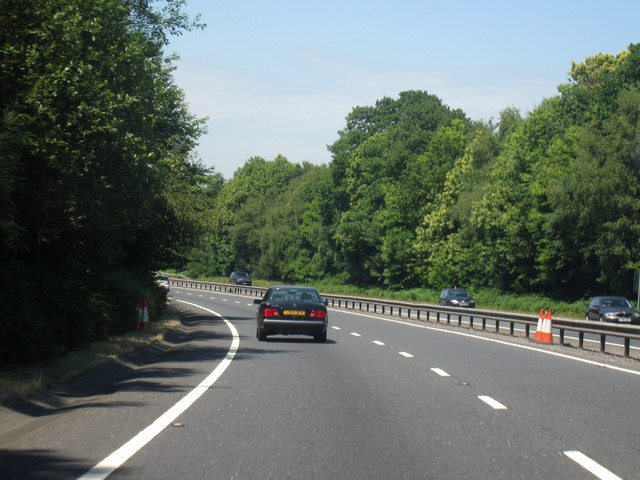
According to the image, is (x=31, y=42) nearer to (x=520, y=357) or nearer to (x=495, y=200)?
(x=520, y=357)

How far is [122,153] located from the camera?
57.1ft

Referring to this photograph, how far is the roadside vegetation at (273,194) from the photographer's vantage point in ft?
49.9

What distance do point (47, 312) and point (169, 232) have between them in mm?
21988

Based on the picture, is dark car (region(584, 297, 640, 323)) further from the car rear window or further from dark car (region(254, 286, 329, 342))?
dark car (region(254, 286, 329, 342))

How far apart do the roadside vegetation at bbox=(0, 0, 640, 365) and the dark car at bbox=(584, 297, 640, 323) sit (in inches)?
351

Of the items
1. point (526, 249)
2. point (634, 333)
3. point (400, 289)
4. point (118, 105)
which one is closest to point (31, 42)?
point (118, 105)

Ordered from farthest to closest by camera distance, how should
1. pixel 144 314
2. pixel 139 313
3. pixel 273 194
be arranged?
pixel 273 194 < pixel 144 314 < pixel 139 313

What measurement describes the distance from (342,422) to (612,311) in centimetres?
3039

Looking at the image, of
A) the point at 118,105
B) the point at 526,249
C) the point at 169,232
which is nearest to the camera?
the point at 118,105

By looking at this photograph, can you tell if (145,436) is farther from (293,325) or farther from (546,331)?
(546,331)

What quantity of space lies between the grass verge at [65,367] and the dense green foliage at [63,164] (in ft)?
0.86

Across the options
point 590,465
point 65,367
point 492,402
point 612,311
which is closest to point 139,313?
point 65,367

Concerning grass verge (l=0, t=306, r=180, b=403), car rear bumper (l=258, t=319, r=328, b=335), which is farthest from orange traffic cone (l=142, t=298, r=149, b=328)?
car rear bumper (l=258, t=319, r=328, b=335)

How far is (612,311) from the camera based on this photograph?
3684 centimetres
